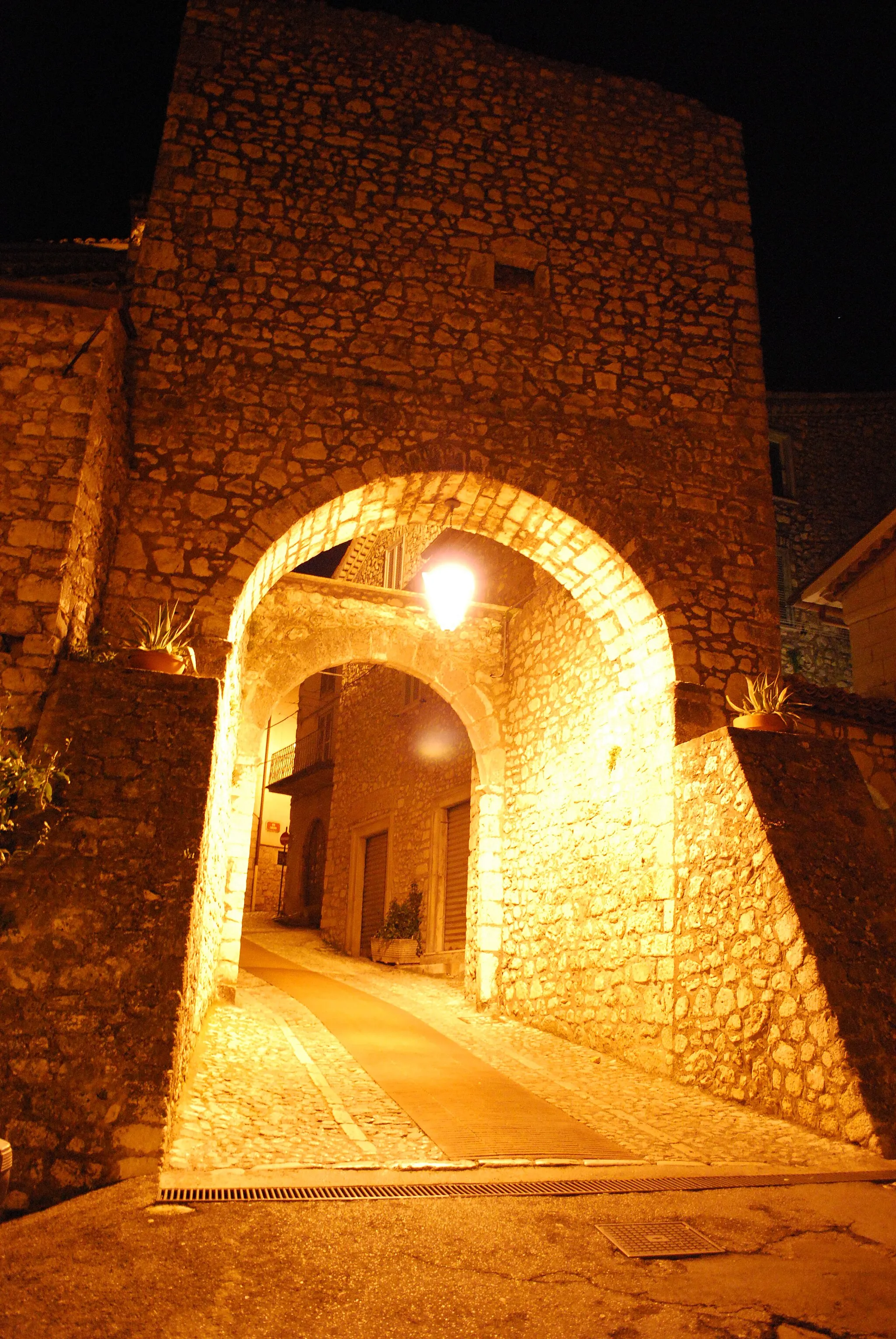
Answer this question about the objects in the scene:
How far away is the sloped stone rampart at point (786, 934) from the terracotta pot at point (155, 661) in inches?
133

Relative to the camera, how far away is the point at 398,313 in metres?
6.68

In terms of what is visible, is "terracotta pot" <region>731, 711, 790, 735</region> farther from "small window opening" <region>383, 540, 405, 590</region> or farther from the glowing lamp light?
"small window opening" <region>383, 540, 405, 590</region>

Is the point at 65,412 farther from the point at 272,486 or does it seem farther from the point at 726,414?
the point at 726,414

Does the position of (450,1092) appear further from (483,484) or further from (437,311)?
(437,311)

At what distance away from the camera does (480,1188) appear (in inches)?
138

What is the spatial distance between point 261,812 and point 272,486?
19.2m

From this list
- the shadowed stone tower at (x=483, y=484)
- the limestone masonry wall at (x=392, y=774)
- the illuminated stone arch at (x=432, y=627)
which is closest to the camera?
the shadowed stone tower at (x=483, y=484)

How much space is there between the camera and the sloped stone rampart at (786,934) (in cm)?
449

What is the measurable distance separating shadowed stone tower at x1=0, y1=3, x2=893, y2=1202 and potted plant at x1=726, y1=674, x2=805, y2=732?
205 mm

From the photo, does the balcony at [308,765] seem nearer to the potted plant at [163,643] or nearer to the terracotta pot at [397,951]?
the terracotta pot at [397,951]

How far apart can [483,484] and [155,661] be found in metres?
2.75

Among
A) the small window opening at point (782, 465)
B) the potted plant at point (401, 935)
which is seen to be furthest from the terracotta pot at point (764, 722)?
the small window opening at point (782, 465)

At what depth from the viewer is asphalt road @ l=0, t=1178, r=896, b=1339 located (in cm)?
238

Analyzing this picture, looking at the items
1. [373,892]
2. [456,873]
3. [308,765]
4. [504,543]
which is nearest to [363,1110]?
[504,543]
